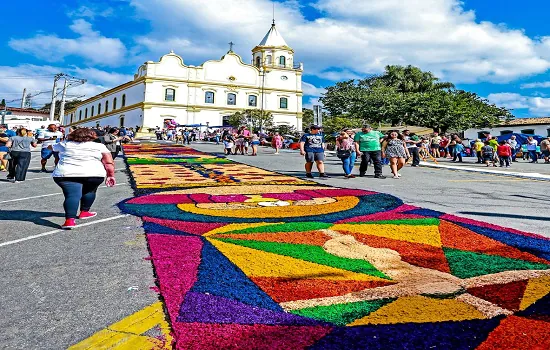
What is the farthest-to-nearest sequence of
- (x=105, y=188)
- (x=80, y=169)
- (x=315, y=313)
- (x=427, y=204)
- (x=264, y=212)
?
1. (x=105, y=188)
2. (x=427, y=204)
3. (x=264, y=212)
4. (x=80, y=169)
5. (x=315, y=313)

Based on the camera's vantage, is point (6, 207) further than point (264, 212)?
Yes

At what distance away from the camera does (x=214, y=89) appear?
5797 centimetres

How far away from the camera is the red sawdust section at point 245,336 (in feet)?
7.52

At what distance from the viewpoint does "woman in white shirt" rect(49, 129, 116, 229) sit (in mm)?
5352

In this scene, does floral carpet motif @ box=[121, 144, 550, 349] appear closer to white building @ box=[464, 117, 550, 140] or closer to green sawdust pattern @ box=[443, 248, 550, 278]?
green sawdust pattern @ box=[443, 248, 550, 278]

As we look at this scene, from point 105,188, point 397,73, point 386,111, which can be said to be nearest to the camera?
point 105,188

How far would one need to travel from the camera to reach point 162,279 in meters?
3.31

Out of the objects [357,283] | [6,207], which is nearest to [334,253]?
[357,283]

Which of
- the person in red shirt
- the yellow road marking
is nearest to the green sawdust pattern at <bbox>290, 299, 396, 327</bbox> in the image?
the yellow road marking

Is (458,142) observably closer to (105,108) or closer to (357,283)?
(357,283)

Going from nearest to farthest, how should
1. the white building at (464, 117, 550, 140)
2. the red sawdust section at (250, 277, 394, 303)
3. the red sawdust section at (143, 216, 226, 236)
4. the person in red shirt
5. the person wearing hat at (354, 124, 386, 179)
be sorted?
1. the red sawdust section at (250, 277, 394, 303)
2. the red sawdust section at (143, 216, 226, 236)
3. the person wearing hat at (354, 124, 386, 179)
4. the person in red shirt
5. the white building at (464, 117, 550, 140)

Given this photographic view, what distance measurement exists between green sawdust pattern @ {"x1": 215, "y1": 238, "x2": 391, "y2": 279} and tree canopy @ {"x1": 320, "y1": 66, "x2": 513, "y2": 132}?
38710 millimetres

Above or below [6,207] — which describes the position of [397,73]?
above

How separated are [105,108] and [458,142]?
6090 cm
